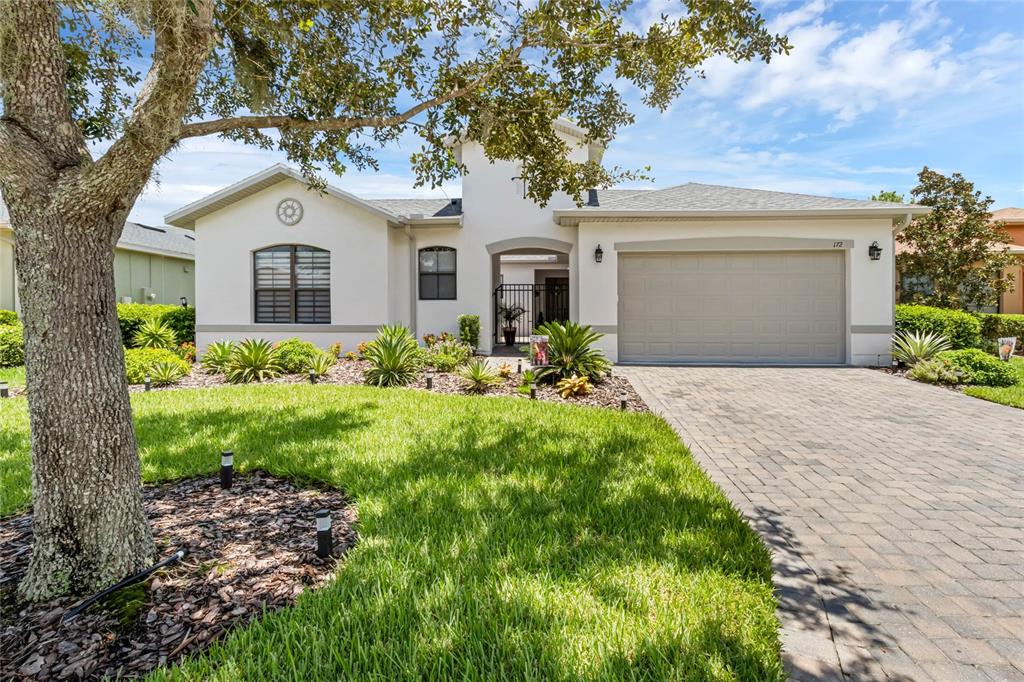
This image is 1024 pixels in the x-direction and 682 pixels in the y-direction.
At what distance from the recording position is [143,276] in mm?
19344

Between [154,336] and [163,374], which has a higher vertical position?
[154,336]

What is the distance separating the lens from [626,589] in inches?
101

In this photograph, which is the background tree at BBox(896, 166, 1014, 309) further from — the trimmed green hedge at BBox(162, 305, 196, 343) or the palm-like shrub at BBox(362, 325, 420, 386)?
the trimmed green hedge at BBox(162, 305, 196, 343)

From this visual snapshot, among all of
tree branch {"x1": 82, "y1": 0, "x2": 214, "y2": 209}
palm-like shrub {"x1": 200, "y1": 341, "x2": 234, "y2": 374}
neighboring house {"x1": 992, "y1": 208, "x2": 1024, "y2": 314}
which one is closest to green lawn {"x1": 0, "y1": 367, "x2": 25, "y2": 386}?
palm-like shrub {"x1": 200, "y1": 341, "x2": 234, "y2": 374}

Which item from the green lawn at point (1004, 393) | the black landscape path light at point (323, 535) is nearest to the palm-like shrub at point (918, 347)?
the green lawn at point (1004, 393)

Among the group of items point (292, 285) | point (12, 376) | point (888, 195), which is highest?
point (888, 195)

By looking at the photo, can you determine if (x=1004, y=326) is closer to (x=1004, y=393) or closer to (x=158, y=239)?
(x=1004, y=393)

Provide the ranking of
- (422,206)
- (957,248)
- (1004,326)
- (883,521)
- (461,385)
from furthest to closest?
(422,206)
(957,248)
(1004,326)
(461,385)
(883,521)

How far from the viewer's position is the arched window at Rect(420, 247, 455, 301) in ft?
45.0

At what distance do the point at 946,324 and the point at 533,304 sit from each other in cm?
1267

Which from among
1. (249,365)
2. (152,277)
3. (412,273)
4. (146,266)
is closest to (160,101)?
(249,365)

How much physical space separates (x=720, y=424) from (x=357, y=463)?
189 inches

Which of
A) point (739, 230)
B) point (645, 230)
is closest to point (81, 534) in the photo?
point (645, 230)

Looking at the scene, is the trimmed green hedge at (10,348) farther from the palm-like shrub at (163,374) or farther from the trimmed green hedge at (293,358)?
the trimmed green hedge at (293,358)
